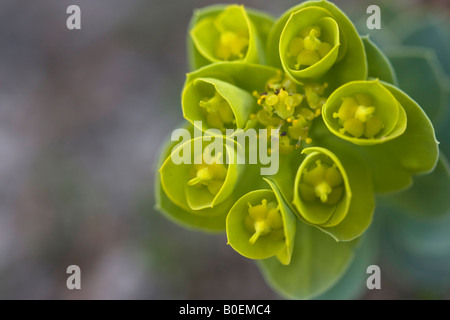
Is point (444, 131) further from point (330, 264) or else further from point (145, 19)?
point (145, 19)

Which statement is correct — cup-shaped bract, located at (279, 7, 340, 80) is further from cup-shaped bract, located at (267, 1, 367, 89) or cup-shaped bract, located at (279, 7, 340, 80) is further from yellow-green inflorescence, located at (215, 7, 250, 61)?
yellow-green inflorescence, located at (215, 7, 250, 61)

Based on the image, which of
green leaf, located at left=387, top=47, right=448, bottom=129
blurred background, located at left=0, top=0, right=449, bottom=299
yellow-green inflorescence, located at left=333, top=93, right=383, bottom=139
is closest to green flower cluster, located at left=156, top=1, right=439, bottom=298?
yellow-green inflorescence, located at left=333, top=93, right=383, bottom=139

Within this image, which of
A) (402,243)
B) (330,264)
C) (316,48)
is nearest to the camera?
(316,48)

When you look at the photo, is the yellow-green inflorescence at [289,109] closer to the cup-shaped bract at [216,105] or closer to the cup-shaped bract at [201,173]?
the cup-shaped bract at [216,105]

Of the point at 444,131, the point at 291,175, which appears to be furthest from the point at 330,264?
the point at 444,131

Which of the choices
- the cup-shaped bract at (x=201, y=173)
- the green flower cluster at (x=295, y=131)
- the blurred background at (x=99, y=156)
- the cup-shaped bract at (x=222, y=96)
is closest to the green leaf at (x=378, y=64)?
the green flower cluster at (x=295, y=131)

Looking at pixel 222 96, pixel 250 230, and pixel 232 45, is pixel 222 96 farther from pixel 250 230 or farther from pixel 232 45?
pixel 250 230
